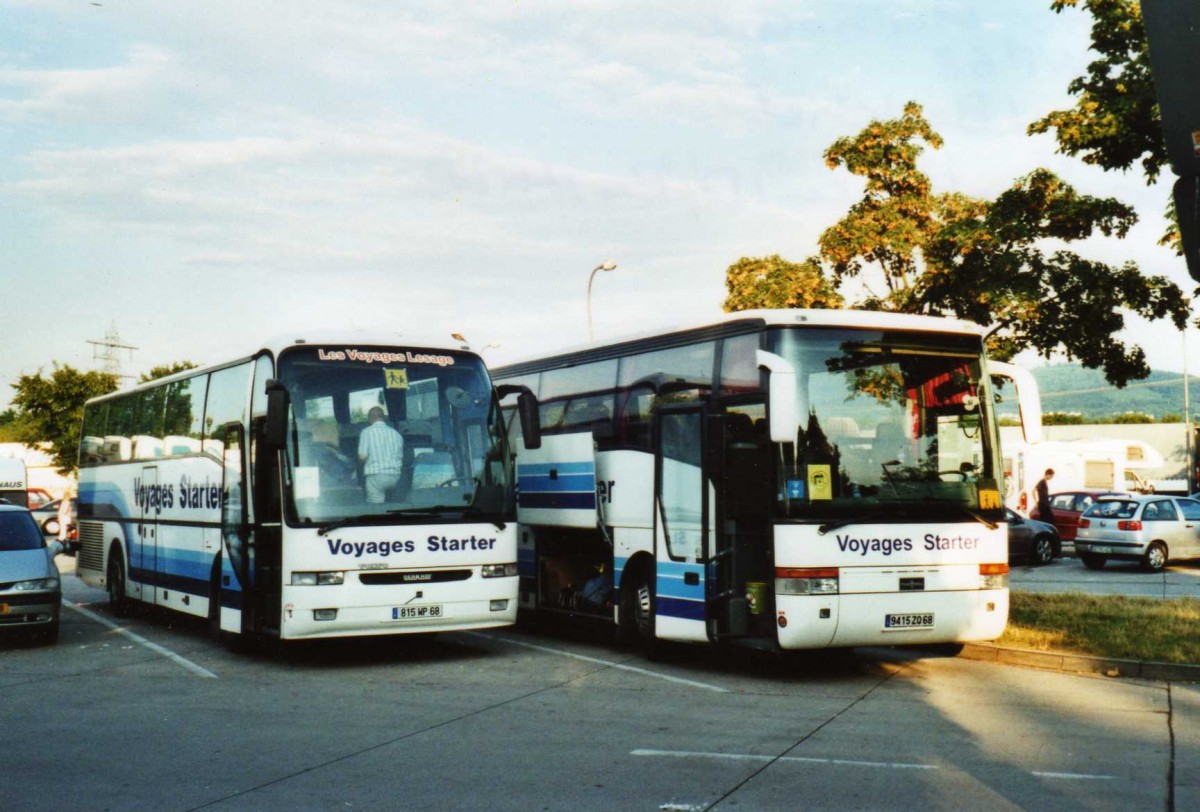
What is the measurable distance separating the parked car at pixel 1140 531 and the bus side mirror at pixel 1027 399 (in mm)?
16250

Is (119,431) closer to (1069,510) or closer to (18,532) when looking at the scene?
(18,532)

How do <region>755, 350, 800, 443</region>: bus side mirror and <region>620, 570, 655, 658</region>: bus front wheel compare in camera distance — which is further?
<region>620, 570, 655, 658</region>: bus front wheel

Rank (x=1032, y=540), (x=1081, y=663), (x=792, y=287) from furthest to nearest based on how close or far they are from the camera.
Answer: (x=1032, y=540), (x=792, y=287), (x=1081, y=663)

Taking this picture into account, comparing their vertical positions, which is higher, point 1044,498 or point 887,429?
point 887,429

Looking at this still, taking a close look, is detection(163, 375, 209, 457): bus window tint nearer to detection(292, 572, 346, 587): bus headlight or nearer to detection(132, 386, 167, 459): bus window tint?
detection(132, 386, 167, 459): bus window tint

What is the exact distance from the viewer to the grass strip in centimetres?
1227

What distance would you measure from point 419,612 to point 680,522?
106 inches

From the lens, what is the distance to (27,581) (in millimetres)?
13992

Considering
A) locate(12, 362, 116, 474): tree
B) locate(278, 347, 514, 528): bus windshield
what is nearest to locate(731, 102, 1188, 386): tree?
locate(278, 347, 514, 528): bus windshield

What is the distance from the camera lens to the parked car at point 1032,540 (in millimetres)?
29141

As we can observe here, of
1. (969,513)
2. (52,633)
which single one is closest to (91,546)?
(52,633)

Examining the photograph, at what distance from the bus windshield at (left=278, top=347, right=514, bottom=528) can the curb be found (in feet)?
16.6

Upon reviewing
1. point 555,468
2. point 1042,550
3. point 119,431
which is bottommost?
point 1042,550

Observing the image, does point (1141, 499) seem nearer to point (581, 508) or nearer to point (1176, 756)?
point (581, 508)
